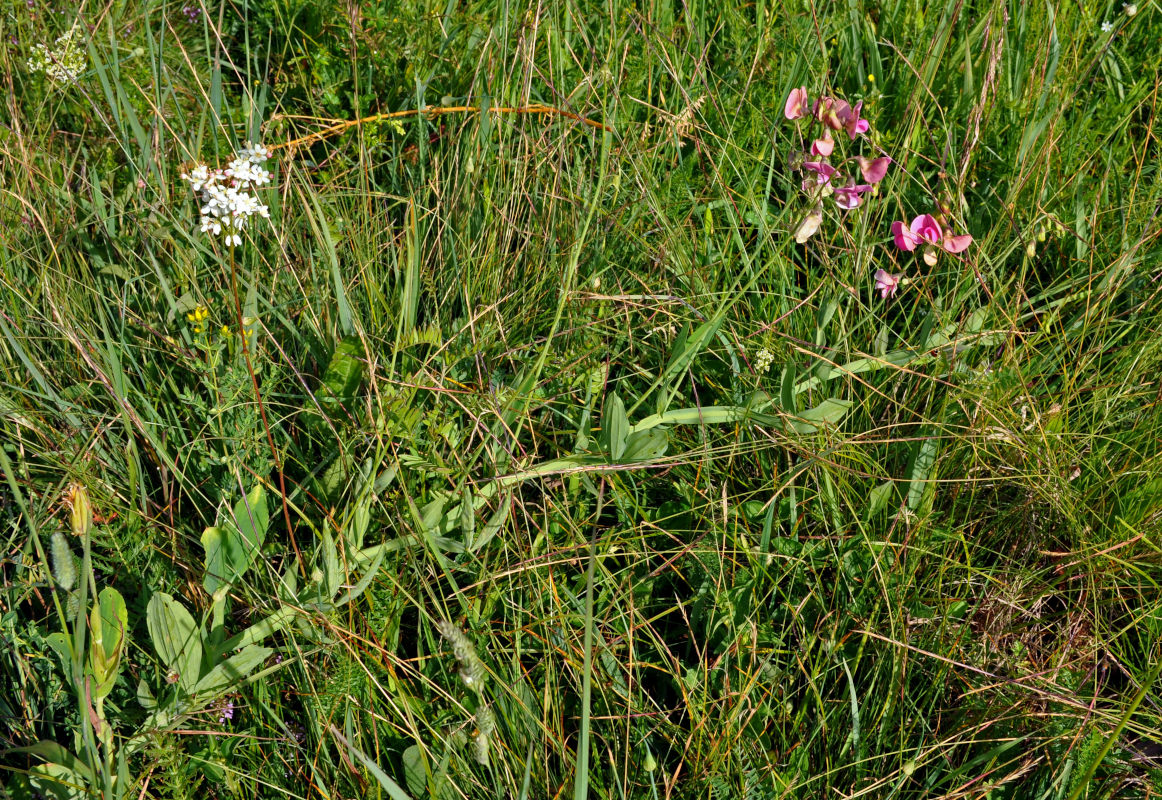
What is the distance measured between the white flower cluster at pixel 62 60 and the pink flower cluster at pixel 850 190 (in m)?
1.34

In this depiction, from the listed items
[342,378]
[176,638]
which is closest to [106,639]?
[176,638]

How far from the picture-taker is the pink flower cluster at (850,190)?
58.8 inches

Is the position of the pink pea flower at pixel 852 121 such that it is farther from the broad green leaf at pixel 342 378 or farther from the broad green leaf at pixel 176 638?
the broad green leaf at pixel 176 638

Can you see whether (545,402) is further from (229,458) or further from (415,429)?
(229,458)

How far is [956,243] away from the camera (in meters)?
1.49

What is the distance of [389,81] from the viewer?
207 cm

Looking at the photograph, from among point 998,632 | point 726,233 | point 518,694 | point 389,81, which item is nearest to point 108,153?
point 389,81

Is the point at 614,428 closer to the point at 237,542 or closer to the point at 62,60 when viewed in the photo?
the point at 237,542

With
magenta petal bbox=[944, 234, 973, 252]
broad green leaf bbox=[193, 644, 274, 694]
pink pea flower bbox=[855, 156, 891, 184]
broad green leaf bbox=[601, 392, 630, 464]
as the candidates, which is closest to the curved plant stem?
broad green leaf bbox=[193, 644, 274, 694]

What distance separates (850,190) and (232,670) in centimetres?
113

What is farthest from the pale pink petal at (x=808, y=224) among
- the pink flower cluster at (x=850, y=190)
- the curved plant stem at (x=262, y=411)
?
the curved plant stem at (x=262, y=411)

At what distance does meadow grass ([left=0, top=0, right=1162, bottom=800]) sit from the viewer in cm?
120

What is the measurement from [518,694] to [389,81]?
1414mm

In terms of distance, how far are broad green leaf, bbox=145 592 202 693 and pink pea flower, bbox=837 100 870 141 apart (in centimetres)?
121
